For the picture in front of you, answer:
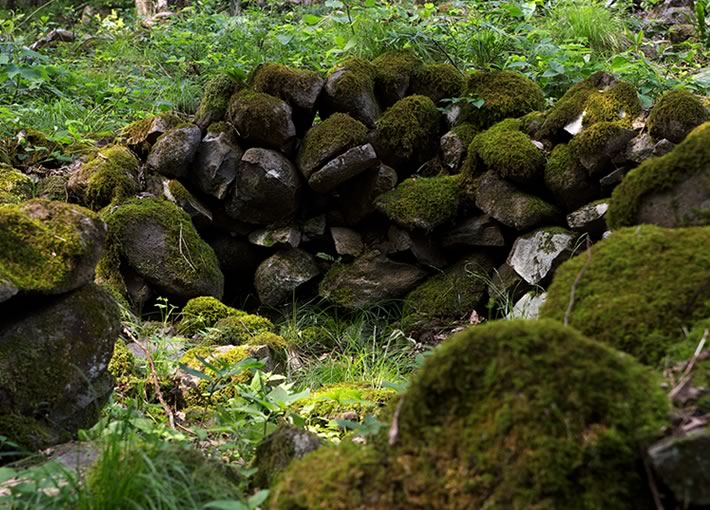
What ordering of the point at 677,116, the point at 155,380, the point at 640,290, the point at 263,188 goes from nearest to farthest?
the point at 640,290 < the point at 155,380 < the point at 677,116 < the point at 263,188

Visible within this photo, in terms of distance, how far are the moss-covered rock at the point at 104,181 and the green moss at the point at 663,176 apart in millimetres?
3541

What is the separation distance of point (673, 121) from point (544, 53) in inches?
76.9

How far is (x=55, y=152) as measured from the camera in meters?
4.95

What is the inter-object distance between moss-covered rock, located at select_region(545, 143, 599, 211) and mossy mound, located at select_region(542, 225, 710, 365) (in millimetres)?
2478

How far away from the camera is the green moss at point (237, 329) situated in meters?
4.04

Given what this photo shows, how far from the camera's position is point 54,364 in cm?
243

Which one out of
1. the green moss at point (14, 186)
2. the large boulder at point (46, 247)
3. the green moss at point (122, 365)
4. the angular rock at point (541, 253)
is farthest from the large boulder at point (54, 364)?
the angular rock at point (541, 253)

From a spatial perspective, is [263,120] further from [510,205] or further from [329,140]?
[510,205]

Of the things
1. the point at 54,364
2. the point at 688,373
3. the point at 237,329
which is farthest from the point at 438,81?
the point at 688,373

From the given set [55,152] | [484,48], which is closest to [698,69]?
[484,48]

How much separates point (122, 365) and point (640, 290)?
262 centimetres

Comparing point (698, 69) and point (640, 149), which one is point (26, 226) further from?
point (698, 69)

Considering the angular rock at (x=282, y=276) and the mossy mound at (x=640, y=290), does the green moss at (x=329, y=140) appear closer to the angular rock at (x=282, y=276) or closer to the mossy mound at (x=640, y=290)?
the angular rock at (x=282, y=276)

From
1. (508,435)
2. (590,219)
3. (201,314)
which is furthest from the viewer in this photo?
(201,314)
